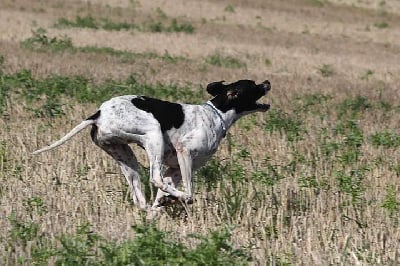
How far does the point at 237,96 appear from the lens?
23.5 ft

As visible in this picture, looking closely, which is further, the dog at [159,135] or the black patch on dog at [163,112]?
the black patch on dog at [163,112]

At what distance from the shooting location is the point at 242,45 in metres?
27.1

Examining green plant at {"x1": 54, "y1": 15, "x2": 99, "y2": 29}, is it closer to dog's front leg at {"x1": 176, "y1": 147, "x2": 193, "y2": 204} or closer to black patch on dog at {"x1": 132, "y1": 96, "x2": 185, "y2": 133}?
black patch on dog at {"x1": 132, "y1": 96, "x2": 185, "y2": 133}

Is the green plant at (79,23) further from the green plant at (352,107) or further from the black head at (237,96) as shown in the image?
the black head at (237,96)

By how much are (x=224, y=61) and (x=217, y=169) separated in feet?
45.9

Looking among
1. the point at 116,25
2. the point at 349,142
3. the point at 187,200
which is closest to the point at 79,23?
the point at 116,25

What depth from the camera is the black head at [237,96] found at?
712cm

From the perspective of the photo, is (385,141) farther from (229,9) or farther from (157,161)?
(229,9)

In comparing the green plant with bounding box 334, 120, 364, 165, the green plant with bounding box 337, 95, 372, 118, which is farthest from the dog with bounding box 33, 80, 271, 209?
the green plant with bounding box 337, 95, 372, 118

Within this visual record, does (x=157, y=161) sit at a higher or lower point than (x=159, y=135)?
lower

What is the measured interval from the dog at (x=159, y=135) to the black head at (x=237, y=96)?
0.31 feet

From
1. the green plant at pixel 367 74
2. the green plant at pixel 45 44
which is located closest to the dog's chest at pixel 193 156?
the green plant at pixel 367 74

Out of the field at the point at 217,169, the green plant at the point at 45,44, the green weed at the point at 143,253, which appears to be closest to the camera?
the green weed at the point at 143,253

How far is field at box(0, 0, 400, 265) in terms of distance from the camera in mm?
5164
